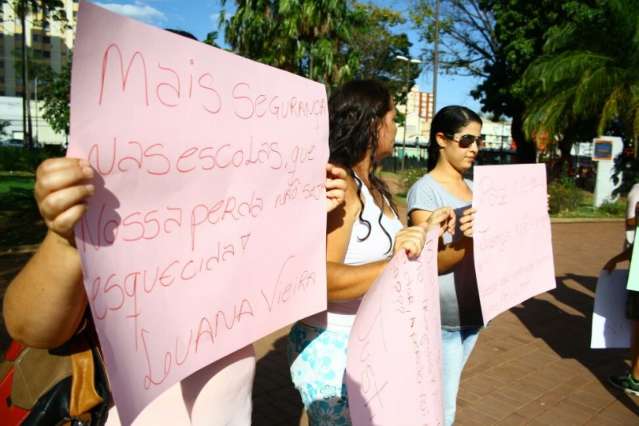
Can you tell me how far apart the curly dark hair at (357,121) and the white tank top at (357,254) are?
97 millimetres

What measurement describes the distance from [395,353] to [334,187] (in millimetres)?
532

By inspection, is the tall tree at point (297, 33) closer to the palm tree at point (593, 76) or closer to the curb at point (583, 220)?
the palm tree at point (593, 76)

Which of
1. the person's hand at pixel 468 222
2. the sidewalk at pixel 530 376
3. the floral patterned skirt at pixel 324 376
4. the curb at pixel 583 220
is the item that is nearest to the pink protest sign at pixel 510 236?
the person's hand at pixel 468 222

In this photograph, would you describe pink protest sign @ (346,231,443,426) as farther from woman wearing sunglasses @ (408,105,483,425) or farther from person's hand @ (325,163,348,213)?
woman wearing sunglasses @ (408,105,483,425)

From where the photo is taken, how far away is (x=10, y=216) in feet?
33.5

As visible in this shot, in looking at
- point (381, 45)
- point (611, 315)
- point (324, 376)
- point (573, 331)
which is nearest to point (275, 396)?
point (324, 376)

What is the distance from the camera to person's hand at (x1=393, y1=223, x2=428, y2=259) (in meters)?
1.48

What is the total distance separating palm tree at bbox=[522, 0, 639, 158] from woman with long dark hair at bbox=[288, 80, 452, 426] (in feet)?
45.7

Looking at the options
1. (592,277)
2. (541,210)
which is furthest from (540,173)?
(592,277)

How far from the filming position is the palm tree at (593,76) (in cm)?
1373

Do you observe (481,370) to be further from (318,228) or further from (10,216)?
(10,216)

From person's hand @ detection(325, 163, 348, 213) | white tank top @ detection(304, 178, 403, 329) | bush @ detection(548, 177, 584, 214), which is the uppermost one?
person's hand @ detection(325, 163, 348, 213)

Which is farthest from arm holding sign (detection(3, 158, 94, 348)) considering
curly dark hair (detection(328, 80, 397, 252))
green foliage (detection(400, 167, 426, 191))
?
green foliage (detection(400, 167, 426, 191))

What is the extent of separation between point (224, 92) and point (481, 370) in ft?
Answer: 11.4
